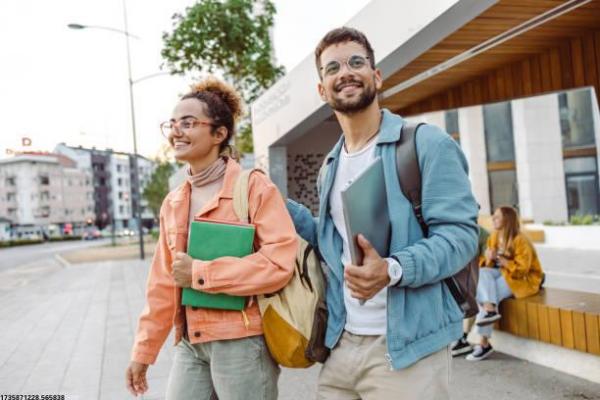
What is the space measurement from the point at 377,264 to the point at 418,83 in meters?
6.84

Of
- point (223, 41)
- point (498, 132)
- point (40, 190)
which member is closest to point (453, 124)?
point (498, 132)

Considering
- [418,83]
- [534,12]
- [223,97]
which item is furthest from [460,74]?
[223,97]

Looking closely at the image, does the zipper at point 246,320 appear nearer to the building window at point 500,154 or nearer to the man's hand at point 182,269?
the man's hand at point 182,269

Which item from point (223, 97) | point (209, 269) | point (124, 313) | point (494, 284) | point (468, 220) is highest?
point (223, 97)

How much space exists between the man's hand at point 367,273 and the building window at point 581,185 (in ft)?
80.6

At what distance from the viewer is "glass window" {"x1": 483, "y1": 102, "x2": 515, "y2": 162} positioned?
25.3 m

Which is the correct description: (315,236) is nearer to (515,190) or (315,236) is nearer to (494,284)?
(494,284)

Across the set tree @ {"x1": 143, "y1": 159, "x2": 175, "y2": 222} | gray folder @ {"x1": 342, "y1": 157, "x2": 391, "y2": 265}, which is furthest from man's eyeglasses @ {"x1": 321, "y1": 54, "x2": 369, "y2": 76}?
tree @ {"x1": 143, "y1": 159, "x2": 175, "y2": 222}

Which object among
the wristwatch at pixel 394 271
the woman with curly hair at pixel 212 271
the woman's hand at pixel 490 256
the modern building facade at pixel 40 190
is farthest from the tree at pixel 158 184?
the modern building facade at pixel 40 190

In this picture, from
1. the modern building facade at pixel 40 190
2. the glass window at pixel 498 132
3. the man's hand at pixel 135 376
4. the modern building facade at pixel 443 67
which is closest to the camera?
the man's hand at pixel 135 376

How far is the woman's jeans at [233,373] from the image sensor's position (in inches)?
79.5

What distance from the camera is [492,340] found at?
582 centimetres

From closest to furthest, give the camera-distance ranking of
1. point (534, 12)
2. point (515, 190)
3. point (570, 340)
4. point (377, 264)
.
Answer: point (377, 264) < point (570, 340) < point (534, 12) < point (515, 190)

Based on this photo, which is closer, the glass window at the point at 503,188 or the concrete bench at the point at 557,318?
the concrete bench at the point at 557,318
